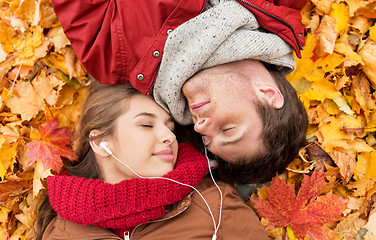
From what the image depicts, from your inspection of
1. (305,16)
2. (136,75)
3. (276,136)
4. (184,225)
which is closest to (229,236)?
(184,225)

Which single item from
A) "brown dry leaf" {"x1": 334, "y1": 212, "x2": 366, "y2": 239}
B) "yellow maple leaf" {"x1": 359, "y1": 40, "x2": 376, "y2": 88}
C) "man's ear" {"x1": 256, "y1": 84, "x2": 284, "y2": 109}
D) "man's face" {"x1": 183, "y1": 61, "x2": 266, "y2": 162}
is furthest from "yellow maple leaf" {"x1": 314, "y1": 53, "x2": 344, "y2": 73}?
"brown dry leaf" {"x1": 334, "y1": 212, "x2": 366, "y2": 239}

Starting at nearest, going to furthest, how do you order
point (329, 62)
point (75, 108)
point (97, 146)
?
point (97, 146), point (329, 62), point (75, 108)

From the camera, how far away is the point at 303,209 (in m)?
2.12

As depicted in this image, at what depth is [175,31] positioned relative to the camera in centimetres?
205

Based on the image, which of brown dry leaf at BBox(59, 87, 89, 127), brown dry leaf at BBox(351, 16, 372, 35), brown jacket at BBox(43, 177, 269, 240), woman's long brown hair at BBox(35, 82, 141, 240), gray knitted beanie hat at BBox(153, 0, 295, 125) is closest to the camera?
gray knitted beanie hat at BBox(153, 0, 295, 125)

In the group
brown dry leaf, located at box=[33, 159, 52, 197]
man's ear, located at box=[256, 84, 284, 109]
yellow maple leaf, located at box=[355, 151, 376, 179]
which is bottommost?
yellow maple leaf, located at box=[355, 151, 376, 179]

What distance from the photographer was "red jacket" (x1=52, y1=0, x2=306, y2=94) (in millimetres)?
2080

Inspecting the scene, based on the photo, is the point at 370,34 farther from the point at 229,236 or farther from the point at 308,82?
the point at 229,236

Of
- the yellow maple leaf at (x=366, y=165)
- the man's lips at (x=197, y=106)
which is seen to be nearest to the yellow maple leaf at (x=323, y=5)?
the yellow maple leaf at (x=366, y=165)

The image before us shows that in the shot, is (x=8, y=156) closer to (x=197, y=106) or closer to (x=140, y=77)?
(x=140, y=77)

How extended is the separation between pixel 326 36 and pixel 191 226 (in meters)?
1.56

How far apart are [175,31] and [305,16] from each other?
1.13 m

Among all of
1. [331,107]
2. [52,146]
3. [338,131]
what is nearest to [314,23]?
[331,107]

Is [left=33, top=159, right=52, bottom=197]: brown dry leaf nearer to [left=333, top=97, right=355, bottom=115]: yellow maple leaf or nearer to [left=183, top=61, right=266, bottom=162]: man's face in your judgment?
[left=183, top=61, right=266, bottom=162]: man's face
